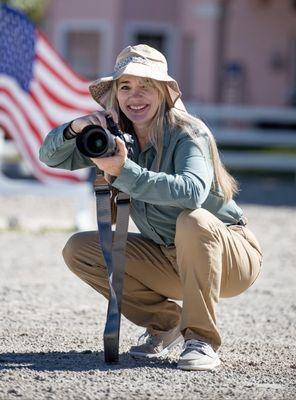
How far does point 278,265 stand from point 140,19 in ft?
57.2

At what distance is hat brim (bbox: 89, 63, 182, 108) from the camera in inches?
194

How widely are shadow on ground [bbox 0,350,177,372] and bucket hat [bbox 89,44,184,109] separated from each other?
118cm

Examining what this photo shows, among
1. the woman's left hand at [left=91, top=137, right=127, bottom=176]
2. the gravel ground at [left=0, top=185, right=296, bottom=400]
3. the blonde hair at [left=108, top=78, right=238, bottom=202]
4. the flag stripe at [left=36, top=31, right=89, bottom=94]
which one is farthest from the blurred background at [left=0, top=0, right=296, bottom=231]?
the woman's left hand at [left=91, top=137, right=127, bottom=176]

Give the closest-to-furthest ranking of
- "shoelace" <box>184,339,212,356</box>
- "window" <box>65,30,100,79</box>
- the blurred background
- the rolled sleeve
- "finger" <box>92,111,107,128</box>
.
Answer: the rolled sleeve → "finger" <box>92,111,107,128</box> → "shoelace" <box>184,339,212,356</box> → the blurred background → "window" <box>65,30,100,79</box>

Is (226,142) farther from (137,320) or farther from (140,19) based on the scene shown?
(137,320)

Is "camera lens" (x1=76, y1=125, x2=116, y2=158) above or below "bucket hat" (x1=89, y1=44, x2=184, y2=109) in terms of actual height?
below

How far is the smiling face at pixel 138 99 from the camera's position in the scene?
5020 mm

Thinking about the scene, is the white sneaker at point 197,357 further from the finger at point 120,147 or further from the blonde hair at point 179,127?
the finger at point 120,147

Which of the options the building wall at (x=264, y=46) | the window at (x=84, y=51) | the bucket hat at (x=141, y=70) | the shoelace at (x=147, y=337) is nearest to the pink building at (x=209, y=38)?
the building wall at (x=264, y=46)

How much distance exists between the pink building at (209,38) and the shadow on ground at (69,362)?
1908 cm

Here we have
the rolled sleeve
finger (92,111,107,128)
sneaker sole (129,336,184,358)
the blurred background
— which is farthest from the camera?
the blurred background

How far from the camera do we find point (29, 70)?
10.3m

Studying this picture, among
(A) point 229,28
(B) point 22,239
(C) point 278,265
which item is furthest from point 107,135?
(A) point 229,28

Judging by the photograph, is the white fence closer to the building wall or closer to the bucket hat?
the building wall
